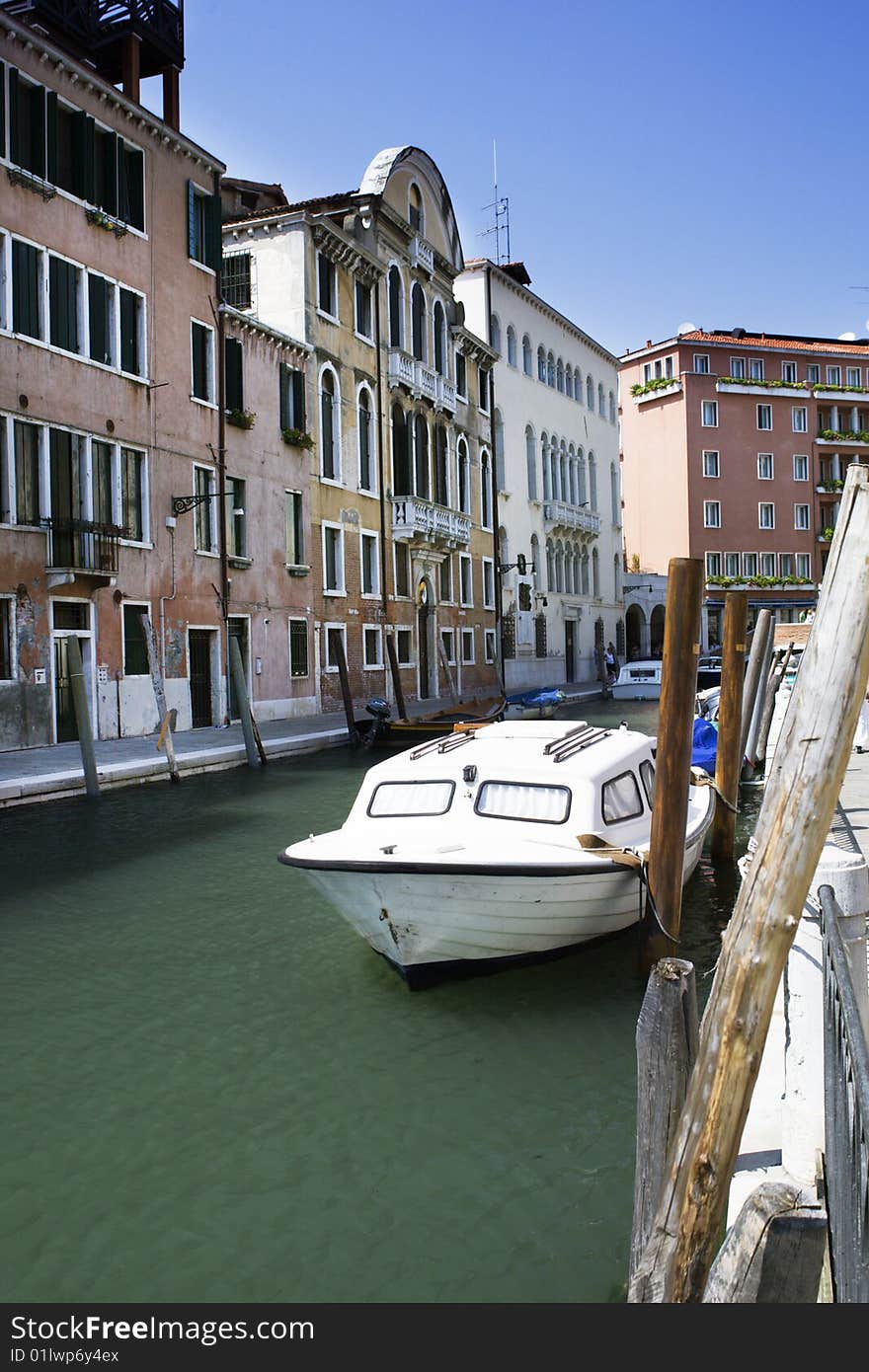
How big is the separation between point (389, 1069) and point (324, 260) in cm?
2352

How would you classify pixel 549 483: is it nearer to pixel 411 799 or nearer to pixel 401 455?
pixel 401 455

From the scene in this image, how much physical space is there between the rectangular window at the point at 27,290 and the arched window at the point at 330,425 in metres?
9.22

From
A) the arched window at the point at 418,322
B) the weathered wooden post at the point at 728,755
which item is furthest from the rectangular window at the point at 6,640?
the arched window at the point at 418,322

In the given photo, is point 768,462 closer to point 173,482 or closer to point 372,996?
point 173,482

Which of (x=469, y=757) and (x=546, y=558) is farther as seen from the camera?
(x=546, y=558)

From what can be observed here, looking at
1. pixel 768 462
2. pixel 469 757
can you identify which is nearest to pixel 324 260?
pixel 469 757

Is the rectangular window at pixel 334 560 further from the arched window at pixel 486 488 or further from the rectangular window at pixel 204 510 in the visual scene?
the arched window at pixel 486 488

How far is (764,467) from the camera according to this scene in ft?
165

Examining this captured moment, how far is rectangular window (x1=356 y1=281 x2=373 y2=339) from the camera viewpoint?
27672 mm

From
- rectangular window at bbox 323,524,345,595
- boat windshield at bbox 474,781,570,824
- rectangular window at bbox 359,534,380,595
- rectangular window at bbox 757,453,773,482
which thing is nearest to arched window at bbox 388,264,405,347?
rectangular window at bbox 359,534,380,595

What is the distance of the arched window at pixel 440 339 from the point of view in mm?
32572

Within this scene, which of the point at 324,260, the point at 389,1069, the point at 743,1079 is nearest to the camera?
the point at 743,1079

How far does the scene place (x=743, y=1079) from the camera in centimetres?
281

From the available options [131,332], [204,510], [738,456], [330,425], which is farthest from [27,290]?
[738,456]
